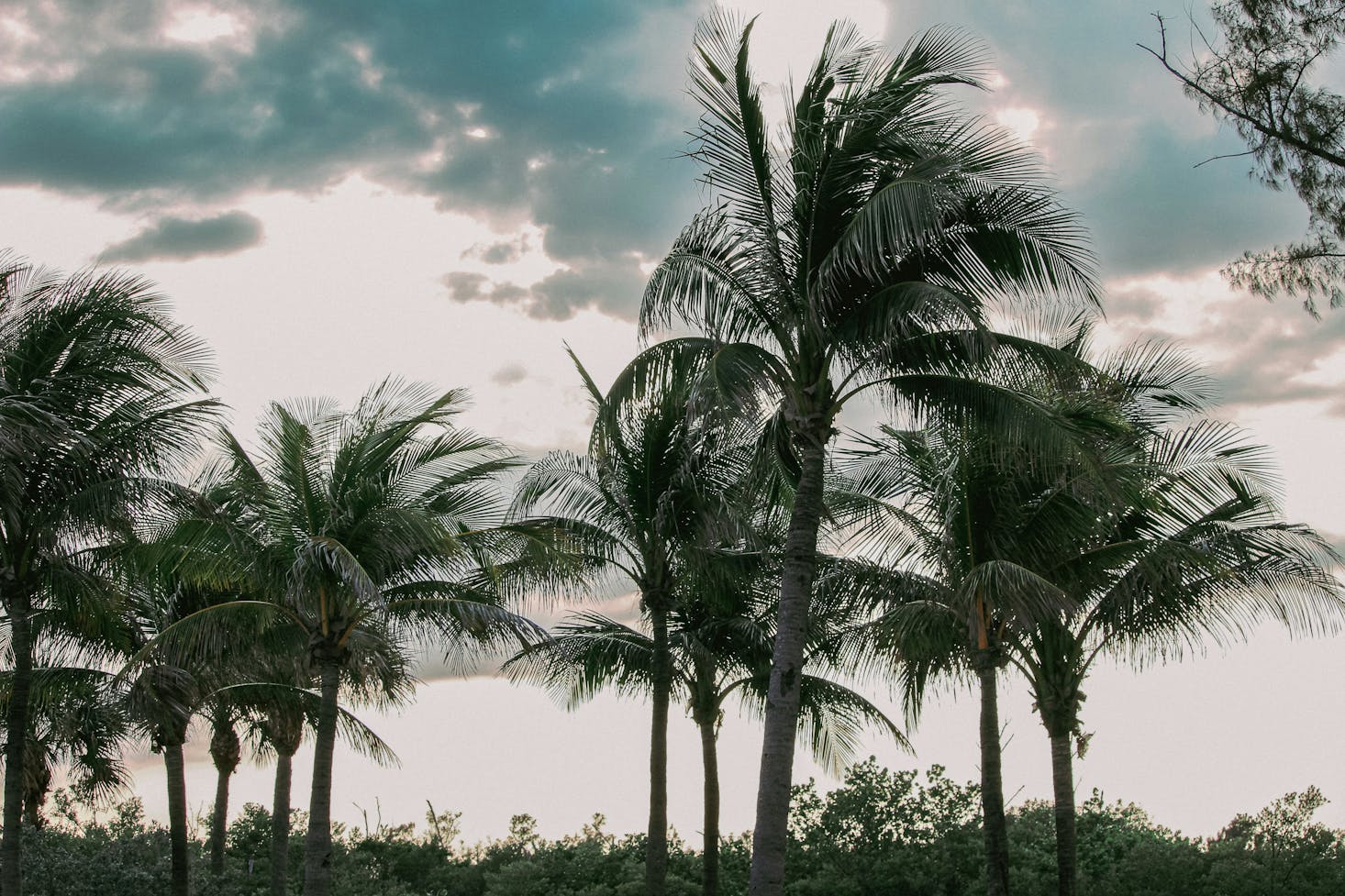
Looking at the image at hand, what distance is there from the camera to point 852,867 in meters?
23.9

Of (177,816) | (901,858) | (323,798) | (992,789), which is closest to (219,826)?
(177,816)

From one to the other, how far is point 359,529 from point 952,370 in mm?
8612

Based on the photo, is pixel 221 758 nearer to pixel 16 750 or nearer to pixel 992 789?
pixel 16 750

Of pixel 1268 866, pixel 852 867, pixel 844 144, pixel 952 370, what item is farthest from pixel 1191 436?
pixel 852 867

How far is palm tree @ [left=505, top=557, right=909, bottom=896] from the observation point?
20.1m

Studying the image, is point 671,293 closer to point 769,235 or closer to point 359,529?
point 769,235

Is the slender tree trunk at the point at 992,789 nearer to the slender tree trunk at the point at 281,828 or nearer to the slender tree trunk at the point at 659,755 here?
the slender tree trunk at the point at 659,755

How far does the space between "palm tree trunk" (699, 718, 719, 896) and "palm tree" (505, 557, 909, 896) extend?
0.05ft

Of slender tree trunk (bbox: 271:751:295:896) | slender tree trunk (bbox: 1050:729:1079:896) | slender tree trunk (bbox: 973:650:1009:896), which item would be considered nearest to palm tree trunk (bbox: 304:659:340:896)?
slender tree trunk (bbox: 271:751:295:896)

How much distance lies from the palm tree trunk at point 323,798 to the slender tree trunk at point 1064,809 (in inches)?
385

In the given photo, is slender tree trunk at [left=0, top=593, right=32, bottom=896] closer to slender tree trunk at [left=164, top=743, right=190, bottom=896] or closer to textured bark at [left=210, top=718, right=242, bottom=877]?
slender tree trunk at [left=164, top=743, right=190, bottom=896]

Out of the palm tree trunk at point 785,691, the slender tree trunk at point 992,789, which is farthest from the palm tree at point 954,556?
the palm tree trunk at point 785,691

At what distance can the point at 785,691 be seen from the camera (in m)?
12.5

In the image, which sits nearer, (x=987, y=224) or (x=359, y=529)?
(x=987, y=224)
